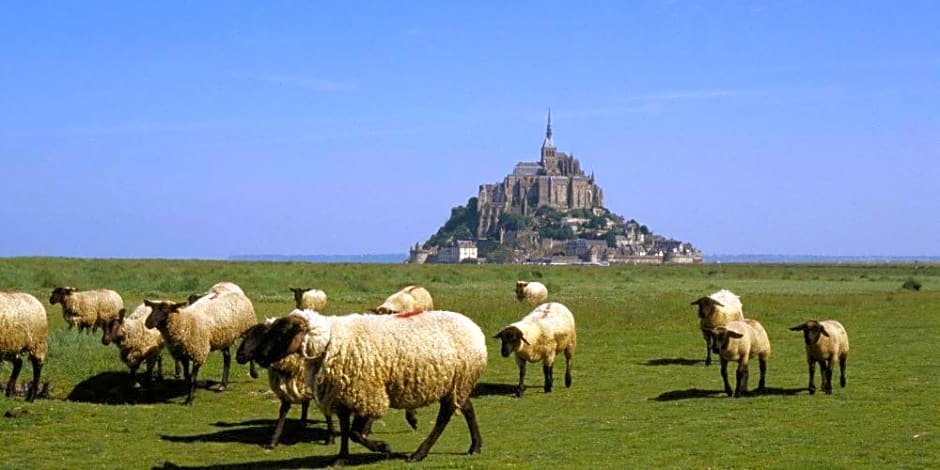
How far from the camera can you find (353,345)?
12.1 m

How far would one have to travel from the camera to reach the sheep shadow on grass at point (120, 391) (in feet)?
64.2

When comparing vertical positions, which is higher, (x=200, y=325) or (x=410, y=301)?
(x=410, y=301)

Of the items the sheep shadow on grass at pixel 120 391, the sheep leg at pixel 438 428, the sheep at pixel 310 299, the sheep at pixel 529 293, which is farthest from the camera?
the sheep at pixel 529 293

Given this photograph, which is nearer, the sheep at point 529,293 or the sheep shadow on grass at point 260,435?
the sheep shadow on grass at point 260,435

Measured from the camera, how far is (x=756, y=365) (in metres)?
23.2

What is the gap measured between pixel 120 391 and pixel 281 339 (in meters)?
9.61

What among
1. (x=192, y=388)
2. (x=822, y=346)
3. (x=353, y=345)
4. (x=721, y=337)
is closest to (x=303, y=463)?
(x=353, y=345)

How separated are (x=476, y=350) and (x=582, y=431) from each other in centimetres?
338

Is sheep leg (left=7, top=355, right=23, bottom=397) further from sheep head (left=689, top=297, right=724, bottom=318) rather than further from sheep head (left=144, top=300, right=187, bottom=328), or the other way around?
sheep head (left=689, top=297, right=724, bottom=318)

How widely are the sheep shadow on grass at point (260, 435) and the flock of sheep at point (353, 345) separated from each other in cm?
27

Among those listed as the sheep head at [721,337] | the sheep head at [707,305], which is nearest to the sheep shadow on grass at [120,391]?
the sheep head at [721,337]

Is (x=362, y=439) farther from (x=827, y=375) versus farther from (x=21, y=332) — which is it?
(x=827, y=375)

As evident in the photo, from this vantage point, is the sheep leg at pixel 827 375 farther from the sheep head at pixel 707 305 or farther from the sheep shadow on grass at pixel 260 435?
→ the sheep shadow on grass at pixel 260 435

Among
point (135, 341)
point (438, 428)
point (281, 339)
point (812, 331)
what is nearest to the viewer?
point (281, 339)
